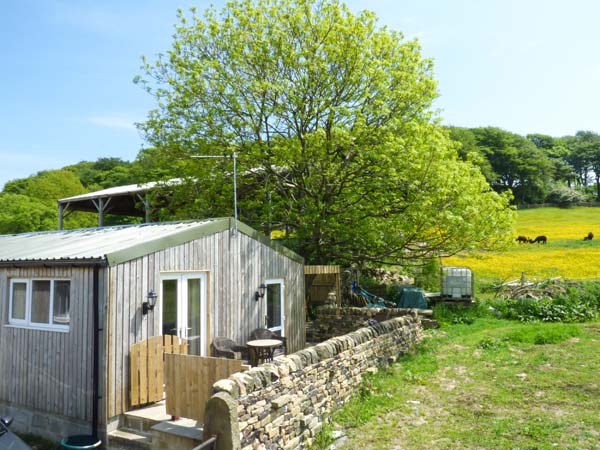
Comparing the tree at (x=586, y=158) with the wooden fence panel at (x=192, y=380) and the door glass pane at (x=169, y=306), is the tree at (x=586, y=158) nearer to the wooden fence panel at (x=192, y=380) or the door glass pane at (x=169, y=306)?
the door glass pane at (x=169, y=306)

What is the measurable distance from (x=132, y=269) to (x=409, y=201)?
9.83m

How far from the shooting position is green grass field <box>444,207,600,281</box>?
25.7 metres

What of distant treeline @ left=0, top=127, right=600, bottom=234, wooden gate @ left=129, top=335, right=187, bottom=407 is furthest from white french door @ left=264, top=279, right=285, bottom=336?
distant treeline @ left=0, top=127, right=600, bottom=234

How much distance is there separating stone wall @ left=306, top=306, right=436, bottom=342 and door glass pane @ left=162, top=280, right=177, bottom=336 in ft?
27.7

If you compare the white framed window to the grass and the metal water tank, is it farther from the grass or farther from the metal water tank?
the metal water tank

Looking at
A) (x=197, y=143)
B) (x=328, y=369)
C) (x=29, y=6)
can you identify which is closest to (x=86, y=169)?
(x=197, y=143)

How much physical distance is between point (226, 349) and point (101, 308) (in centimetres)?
302

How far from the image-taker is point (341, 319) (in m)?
16.6

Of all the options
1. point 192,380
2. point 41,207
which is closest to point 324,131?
point 192,380

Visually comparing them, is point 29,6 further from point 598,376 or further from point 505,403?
point 598,376

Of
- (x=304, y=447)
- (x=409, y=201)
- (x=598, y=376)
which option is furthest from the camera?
(x=409, y=201)

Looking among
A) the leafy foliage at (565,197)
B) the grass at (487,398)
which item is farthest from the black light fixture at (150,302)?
the leafy foliage at (565,197)

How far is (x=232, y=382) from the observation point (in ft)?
20.7

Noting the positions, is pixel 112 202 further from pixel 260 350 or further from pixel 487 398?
pixel 487 398
